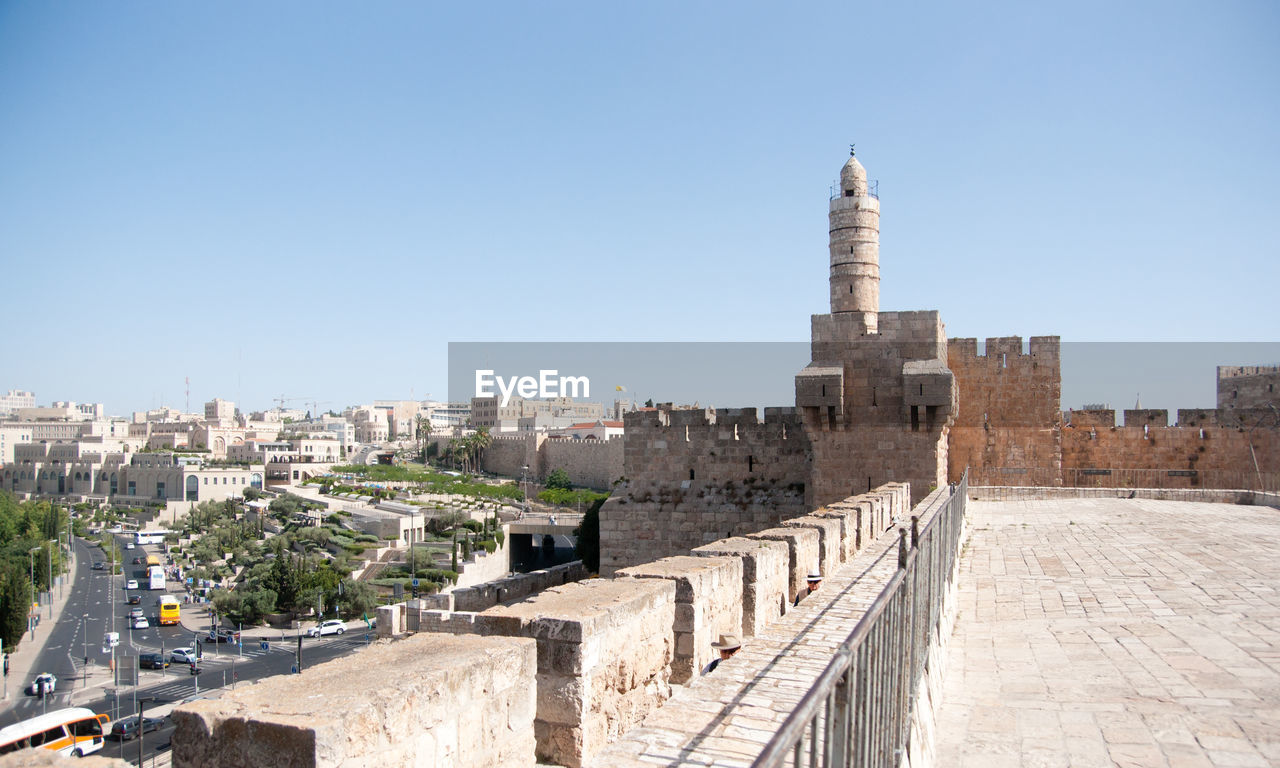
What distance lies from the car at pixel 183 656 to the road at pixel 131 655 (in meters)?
0.23

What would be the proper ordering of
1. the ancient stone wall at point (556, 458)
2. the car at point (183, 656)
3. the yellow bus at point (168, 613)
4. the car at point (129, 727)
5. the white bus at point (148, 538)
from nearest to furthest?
the car at point (129, 727) < the car at point (183, 656) < the yellow bus at point (168, 613) < the white bus at point (148, 538) < the ancient stone wall at point (556, 458)

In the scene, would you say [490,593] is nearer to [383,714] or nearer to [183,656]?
[383,714]

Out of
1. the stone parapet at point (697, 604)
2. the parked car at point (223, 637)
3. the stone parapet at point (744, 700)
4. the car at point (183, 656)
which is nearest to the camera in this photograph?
the stone parapet at point (744, 700)

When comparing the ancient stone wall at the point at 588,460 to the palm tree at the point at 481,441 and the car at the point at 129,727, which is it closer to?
the palm tree at the point at 481,441

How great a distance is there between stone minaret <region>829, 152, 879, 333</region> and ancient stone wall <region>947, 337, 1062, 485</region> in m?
1.88

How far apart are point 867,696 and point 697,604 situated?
163cm

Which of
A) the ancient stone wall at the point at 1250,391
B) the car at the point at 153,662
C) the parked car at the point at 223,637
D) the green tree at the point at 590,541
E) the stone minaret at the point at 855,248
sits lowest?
the parked car at the point at 223,637

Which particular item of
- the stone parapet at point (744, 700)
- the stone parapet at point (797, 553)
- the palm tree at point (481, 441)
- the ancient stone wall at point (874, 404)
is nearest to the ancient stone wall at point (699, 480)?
the ancient stone wall at point (874, 404)

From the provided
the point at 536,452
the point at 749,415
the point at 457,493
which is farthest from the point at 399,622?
the point at 536,452

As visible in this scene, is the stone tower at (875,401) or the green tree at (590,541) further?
the green tree at (590,541)

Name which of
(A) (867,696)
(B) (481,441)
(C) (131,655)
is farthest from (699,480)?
(B) (481,441)

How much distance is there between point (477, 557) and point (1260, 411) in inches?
1145

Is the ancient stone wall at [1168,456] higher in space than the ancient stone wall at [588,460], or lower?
higher

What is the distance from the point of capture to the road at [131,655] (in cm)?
2242
